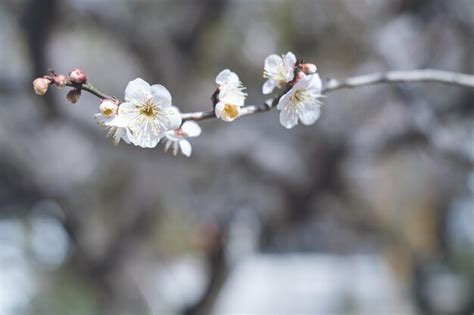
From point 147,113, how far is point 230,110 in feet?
0.29

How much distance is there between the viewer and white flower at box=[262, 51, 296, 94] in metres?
0.72

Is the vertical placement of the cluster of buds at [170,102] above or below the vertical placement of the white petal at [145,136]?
above

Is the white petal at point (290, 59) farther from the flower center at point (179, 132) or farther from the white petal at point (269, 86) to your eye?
the flower center at point (179, 132)

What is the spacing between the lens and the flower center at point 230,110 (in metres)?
0.69

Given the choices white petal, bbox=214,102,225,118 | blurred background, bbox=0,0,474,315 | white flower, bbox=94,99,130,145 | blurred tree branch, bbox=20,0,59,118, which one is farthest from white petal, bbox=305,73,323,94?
blurred tree branch, bbox=20,0,59,118

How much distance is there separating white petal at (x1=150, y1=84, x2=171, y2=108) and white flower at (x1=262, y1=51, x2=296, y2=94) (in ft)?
0.43

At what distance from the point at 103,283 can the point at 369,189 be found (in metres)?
1.57

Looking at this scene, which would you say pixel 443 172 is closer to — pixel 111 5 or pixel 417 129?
pixel 417 129

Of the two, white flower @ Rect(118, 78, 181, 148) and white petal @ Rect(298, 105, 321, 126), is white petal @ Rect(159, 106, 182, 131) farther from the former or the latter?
white petal @ Rect(298, 105, 321, 126)

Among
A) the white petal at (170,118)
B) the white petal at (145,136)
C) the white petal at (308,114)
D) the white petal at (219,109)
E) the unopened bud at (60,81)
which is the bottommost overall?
the white petal at (145,136)

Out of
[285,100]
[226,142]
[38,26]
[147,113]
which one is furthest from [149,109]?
[226,142]

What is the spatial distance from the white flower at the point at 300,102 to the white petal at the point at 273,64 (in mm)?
39

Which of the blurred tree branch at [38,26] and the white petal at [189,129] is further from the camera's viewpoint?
the blurred tree branch at [38,26]

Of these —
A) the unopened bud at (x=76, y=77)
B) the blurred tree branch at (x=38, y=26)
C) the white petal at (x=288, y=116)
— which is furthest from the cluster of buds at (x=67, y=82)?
the blurred tree branch at (x=38, y=26)
